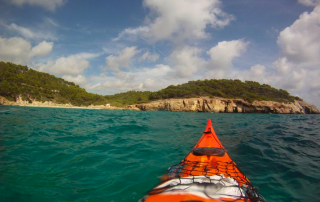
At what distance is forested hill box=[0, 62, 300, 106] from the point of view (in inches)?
2276

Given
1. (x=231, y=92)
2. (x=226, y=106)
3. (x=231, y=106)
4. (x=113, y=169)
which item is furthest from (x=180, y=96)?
(x=113, y=169)

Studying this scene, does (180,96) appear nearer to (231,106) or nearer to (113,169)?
(231,106)

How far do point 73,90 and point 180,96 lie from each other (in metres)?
55.0

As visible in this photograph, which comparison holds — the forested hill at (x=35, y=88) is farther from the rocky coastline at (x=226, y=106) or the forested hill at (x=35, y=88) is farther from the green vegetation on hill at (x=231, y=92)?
the green vegetation on hill at (x=231, y=92)

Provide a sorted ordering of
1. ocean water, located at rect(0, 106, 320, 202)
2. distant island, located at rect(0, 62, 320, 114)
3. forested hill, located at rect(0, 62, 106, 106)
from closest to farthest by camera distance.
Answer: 1. ocean water, located at rect(0, 106, 320, 202)
2. distant island, located at rect(0, 62, 320, 114)
3. forested hill, located at rect(0, 62, 106, 106)

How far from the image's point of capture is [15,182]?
272cm

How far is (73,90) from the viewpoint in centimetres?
7812

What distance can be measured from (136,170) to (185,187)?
1961 mm

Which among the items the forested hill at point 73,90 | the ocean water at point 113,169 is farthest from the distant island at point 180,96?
the ocean water at point 113,169

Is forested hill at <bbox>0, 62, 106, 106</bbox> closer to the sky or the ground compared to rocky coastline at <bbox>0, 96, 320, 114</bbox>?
closer to the sky

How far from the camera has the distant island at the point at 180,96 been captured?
5369 cm

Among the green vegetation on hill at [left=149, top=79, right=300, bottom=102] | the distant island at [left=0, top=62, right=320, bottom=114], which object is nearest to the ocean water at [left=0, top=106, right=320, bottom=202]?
the distant island at [left=0, top=62, right=320, bottom=114]

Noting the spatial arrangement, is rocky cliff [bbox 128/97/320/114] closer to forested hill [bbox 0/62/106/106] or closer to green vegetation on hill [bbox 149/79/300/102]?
green vegetation on hill [bbox 149/79/300/102]

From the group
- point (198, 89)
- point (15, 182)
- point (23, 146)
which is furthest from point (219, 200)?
point (198, 89)
